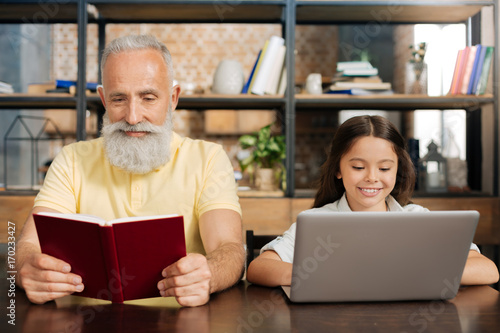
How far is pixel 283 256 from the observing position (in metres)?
1.15

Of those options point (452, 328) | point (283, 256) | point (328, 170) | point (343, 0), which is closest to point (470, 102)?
point (343, 0)

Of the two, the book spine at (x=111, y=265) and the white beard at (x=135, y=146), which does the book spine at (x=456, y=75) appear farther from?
the book spine at (x=111, y=265)

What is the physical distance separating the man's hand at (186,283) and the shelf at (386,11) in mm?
1708

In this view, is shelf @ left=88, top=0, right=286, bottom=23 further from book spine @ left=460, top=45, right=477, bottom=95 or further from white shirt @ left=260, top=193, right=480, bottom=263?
white shirt @ left=260, top=193, right=480, bottom=263

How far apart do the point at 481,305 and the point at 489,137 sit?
5.53 feet

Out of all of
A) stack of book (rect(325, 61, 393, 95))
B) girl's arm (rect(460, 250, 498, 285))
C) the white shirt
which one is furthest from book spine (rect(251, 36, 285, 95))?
girl's arm (rect(460, 250, 498, 285))

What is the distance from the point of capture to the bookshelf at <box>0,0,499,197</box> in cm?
223

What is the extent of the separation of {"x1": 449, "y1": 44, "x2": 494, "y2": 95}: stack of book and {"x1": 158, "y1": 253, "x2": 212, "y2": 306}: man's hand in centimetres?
187

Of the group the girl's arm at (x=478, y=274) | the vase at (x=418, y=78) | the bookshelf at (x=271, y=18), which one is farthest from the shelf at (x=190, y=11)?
the girl's arm at (x=478, y=274)

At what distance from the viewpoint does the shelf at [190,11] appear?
2.25m

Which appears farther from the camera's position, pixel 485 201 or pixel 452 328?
pixel 485 201

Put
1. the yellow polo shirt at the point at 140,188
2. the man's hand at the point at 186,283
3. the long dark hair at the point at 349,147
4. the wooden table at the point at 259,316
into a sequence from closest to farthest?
the wooden table at the point at 259,316
the man's hand at the point at 186,283
the yellow polo shirt at the point at 140,188
the long dark hair at the point at 349,147

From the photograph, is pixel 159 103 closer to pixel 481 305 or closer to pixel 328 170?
pixel 328 170

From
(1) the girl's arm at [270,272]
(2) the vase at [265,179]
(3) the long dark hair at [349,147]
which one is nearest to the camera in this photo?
(1) the girl's arm at [270,272]
